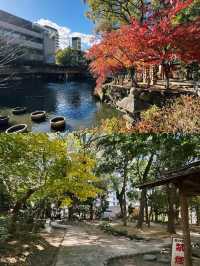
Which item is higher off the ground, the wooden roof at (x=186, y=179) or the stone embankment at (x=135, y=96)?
the stone embankment at (x=135, y=96)

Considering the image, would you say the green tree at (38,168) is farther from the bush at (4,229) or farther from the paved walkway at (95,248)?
the paved walkway at (95,248)

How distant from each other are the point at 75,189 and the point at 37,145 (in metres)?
2.36

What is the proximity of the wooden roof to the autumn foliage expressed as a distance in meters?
6.52

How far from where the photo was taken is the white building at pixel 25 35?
10.5 m

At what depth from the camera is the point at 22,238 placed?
1475 cm

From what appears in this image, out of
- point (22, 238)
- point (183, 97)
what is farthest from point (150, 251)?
point (183, 97)

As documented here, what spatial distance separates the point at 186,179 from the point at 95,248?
7.60 metres

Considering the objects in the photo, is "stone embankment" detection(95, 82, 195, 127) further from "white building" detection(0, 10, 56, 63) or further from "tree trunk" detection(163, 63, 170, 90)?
"white building" detection(0, 10, 56, 63)

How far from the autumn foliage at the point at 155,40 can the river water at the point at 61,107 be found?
83.5 inches

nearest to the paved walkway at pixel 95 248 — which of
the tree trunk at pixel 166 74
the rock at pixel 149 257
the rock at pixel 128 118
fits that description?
the rock at pixel 149 257

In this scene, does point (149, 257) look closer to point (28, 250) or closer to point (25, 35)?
point (28, 250)

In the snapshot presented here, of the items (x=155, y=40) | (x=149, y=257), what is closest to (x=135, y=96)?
(x=155, y=40)

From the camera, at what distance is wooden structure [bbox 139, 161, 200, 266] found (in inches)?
299

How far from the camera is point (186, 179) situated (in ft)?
26.0
